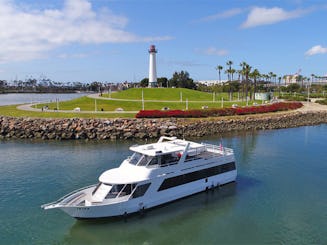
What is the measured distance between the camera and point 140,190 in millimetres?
20641

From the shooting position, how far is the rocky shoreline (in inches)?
1887

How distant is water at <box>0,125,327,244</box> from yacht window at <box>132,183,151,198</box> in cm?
161

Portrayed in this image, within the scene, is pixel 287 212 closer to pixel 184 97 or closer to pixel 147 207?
pixel 147 207

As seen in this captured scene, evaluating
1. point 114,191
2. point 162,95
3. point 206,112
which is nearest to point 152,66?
point 162,95

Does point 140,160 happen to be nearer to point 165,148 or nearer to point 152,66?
point 165,148

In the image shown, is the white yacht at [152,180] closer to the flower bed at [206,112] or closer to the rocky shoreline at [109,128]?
the rocky shoreline at [109,128]

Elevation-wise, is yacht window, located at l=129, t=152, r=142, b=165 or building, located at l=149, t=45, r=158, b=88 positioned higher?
building, located at l=149, t=45, r=158, b=88

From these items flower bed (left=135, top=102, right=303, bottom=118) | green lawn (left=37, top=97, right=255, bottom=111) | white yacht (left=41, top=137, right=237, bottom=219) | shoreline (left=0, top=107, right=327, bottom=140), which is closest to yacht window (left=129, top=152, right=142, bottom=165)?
white yacht (left=41, top=137, right=237, bottom=219)

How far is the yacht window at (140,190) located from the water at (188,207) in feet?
5.29

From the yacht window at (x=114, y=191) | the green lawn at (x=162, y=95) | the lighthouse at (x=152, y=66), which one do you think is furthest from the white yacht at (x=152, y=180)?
the lighthouse at (x=152, y=66)

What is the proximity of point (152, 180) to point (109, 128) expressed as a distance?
29259mm

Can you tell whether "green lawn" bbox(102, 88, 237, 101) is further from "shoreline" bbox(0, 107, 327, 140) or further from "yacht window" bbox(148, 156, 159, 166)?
"yacht window" bbox(148, 156, 159, 166)

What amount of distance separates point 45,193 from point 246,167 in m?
20.3

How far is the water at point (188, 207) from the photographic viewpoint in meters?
18.9
